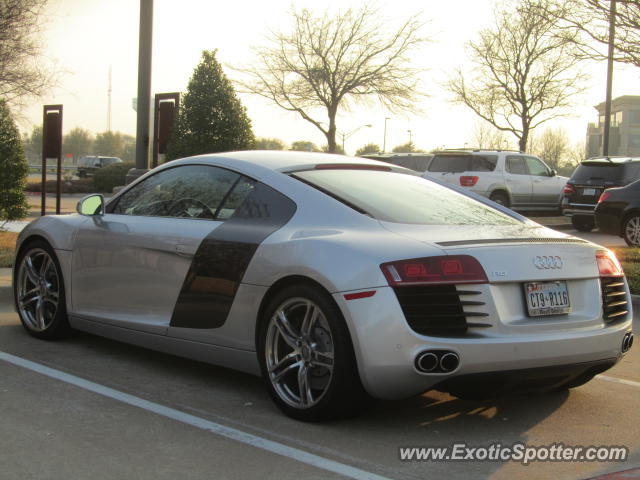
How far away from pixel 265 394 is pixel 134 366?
3.67 feet

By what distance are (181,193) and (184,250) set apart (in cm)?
57

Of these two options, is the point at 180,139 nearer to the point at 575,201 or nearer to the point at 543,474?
the point at 575,201

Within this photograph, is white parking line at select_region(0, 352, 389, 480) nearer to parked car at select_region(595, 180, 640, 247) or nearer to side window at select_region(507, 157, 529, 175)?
parked car at select_region(595, 180, 640, 247)

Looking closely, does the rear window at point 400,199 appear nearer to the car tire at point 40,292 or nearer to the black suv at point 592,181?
the car tire at point 40,292

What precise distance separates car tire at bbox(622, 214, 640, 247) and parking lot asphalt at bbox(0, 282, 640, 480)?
995 cm

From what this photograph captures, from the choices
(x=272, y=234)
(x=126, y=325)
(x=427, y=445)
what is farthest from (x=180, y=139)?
(x=427, y=445)

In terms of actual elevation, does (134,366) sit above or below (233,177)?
below

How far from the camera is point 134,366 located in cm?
573

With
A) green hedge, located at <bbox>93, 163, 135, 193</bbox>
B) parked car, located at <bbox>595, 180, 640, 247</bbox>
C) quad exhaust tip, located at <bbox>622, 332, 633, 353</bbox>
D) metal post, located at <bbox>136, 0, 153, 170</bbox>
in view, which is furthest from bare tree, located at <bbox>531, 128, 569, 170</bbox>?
quad exhaust tip, located at <bbox>622, 332, 633, 353</bbox>

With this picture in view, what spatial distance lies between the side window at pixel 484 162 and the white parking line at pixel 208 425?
17685mm

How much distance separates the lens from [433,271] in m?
4.09

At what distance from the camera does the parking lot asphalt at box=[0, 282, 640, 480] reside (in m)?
3.80

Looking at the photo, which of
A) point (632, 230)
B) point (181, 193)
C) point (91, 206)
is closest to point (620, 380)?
point (181, 193)

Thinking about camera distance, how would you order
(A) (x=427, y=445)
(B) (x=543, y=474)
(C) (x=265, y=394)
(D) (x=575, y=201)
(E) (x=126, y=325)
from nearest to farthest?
(B) (x=543, y=474) → (A) (x=427, y=445) → (C) (x=265, y=394) → (E) (x=126, y=325) → (D) (x=575, y=201)
